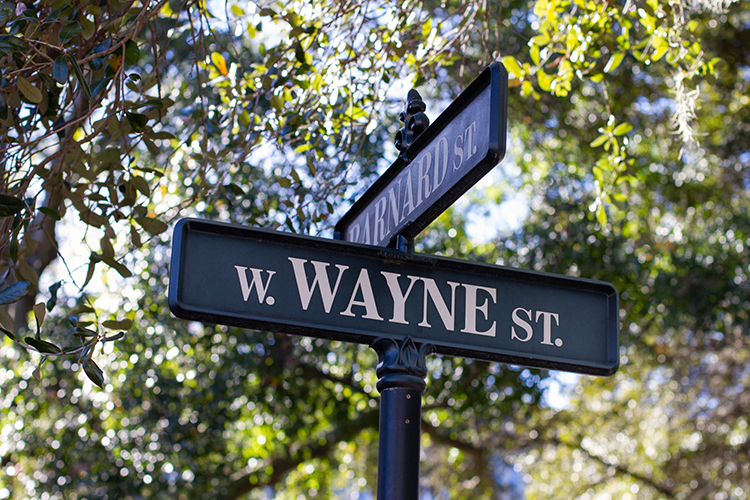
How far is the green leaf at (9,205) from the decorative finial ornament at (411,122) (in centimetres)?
116

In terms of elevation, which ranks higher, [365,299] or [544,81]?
[544,81]

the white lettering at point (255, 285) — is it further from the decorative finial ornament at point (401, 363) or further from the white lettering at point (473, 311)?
the white lettering at point (473, 311)

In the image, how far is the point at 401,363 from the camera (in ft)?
6.68

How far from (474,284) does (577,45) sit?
2.14 m

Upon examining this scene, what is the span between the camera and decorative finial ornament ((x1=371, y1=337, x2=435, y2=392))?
202 cm

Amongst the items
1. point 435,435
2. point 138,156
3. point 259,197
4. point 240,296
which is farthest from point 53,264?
point 240,296

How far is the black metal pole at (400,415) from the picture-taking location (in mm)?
1906

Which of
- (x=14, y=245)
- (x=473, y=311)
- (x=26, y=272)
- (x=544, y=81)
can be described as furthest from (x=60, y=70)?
→ (x=544, y=81)

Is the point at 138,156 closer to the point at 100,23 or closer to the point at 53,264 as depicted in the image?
the point at 53,264

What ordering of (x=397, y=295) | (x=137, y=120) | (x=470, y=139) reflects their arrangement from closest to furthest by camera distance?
1. (x=470, y=139)
2. (x=397, y=295)
3. (x=137, y=120)

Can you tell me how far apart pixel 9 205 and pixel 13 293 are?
0.32 meters

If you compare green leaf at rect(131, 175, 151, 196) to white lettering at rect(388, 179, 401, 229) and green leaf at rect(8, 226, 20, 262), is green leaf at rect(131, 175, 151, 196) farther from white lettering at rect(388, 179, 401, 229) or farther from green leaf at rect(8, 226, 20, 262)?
white lettering at rect(388, 179, 401, 229)

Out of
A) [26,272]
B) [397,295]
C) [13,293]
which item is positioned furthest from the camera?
[26,272]

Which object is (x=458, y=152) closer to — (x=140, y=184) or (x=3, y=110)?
(x=3, y=110)
